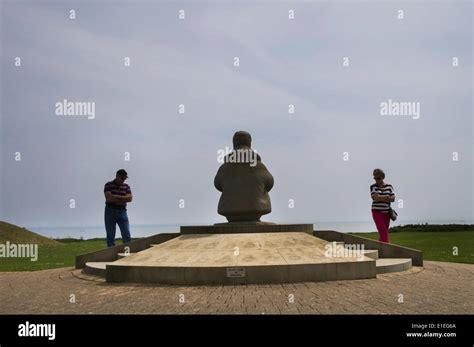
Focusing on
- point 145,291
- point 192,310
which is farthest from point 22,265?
point 192,310

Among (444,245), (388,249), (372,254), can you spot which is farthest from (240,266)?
(444,245)

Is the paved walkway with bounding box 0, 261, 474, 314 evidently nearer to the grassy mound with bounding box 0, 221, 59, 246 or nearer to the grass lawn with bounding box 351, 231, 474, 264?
the grass lawn with bounding box 351, 231, 474, 264

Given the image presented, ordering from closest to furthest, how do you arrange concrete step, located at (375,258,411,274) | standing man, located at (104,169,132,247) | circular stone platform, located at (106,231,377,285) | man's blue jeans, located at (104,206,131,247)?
circular stone platform, located at (106,231,377,285), concrete step, located at (375,258,411,274), standing man, located at (104,169,132,247), man's blue jeans, located at (104,206,131,247)

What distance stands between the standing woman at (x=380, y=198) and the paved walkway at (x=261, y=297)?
8.39 ft

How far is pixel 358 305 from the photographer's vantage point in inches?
279

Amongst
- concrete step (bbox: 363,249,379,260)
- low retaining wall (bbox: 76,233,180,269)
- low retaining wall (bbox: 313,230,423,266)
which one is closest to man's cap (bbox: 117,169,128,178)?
low retaining wall (bbox: 76,233,180,269)

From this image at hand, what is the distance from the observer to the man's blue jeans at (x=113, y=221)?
46.7ft

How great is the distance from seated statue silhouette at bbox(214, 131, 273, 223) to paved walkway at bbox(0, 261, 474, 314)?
6007 millimetres

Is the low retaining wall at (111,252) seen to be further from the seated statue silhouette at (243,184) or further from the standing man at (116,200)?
the seated statue silhouette at (243,184)

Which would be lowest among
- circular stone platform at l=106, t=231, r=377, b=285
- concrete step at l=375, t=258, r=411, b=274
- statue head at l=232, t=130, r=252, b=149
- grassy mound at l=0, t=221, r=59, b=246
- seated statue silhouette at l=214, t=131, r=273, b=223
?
grassy mound at l=0, t=221, r=59, b=246

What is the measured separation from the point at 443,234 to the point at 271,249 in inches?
620

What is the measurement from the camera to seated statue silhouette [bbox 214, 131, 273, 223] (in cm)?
1569

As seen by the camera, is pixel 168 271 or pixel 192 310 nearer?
pixel 192 310

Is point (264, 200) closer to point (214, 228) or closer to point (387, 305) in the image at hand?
point (214, 228)
